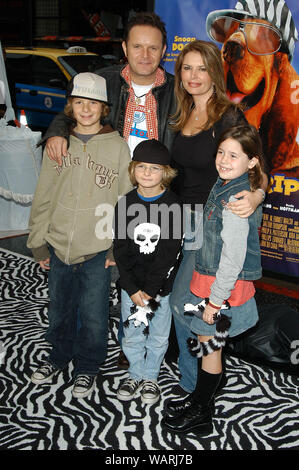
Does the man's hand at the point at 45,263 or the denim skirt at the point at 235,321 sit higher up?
the man's hand at the point at 45,263

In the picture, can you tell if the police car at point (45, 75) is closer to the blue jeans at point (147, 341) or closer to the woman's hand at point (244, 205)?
the blue jeans at point (147, 341)

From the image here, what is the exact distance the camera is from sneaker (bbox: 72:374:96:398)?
8.28 ft

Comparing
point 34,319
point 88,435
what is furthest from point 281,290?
point 88,435

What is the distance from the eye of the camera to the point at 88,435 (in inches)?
87.5

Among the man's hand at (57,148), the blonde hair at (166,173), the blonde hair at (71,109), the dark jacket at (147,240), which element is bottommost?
the dark jacket at (147,240)

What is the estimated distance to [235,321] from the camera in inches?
86.0

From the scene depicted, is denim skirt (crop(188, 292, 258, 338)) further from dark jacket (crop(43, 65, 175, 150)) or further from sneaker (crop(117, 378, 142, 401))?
dark jacket (crop(43, 65, 175, 150))

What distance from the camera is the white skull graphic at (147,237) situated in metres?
2.30

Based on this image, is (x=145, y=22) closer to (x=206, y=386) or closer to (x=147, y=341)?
(x=147, y=341)

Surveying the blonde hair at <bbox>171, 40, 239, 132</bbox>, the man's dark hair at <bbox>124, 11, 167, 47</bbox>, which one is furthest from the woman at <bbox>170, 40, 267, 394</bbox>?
the man's dark hair at <bbox>124, 11, 167, 47</bbox>

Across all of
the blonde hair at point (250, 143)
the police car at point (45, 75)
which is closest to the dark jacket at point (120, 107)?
the blonde hair at point (250, 143)

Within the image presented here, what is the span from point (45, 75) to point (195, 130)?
7609mm

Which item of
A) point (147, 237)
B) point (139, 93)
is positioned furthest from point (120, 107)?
point (147, 237)

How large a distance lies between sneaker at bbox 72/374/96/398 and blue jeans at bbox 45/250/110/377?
0.03 meters
